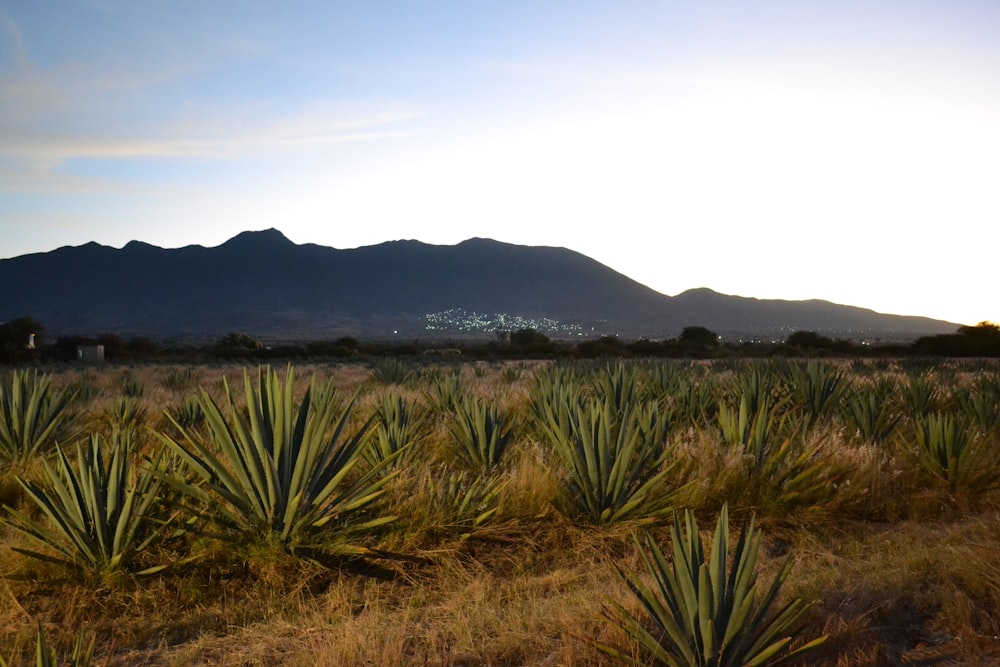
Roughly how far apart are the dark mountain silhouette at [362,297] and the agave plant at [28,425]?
102 meters

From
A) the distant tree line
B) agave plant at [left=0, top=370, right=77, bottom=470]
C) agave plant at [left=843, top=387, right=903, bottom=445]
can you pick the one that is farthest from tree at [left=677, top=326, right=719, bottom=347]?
agave plant at [left=0, top=370, right=77, bottom=470]

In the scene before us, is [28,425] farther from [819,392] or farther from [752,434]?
[819,392]

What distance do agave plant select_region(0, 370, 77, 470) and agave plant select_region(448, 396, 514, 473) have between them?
3.88 m

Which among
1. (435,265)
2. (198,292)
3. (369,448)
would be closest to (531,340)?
(369,448)

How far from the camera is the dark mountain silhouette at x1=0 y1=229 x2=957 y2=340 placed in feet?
417

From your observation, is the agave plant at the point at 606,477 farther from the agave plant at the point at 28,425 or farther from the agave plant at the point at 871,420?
the agave plant at the point at 28,425

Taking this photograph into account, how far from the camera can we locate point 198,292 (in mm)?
143875

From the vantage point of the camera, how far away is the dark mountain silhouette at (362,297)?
417 ft

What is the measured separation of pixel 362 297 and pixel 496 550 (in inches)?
5964

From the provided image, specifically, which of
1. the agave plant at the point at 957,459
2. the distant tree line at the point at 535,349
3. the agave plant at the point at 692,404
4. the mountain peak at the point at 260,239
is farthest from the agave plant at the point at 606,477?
the mountain peak at the point at 260,239

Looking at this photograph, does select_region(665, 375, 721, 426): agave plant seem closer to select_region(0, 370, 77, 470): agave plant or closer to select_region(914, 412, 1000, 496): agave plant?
select_region(914, 412, 1000, 496): agave plant

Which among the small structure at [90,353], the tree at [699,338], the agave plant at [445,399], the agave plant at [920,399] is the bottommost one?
the small structure at [90,353]

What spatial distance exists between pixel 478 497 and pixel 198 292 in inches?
6016

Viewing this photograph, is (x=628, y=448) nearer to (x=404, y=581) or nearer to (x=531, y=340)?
(x=404, y=581)
